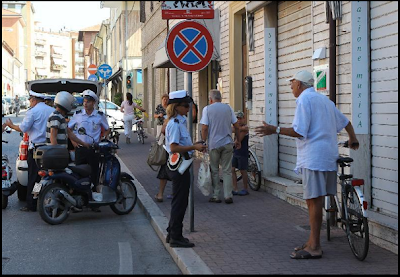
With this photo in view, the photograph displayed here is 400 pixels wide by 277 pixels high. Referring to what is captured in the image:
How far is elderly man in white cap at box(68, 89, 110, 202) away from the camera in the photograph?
408 inches

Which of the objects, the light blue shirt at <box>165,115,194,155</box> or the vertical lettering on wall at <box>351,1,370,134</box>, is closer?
the light blue shirt at <box>165,115,194,155</box>

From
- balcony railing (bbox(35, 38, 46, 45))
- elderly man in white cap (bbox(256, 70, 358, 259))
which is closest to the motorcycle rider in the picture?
elderly man in white cap (bbox(256, 70, 358, 259))

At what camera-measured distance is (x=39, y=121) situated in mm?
10938

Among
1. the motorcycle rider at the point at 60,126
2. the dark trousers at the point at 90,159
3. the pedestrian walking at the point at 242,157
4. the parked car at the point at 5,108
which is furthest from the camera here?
the parked car at the point at 5,108

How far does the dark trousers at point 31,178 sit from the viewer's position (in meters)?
10.8

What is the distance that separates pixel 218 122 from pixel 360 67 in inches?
131

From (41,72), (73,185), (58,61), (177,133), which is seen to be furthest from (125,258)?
(58,61)

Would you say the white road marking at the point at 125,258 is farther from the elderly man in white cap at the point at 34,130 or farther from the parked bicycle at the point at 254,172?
the parked bicycle at the point at 254,172

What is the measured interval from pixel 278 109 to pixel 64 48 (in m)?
191

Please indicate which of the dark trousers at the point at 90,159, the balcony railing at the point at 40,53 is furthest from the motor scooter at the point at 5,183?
the balcony railing at the point at 40,53

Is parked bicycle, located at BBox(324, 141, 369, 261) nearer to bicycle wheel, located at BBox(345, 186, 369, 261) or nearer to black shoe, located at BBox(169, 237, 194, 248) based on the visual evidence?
bicycle wheel, located at BBox(345, 186, 369, 261)

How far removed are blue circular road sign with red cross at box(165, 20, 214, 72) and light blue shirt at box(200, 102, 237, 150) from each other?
8.17 ft

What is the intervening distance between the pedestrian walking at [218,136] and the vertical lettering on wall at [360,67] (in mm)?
3169

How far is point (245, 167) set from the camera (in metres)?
12.3
